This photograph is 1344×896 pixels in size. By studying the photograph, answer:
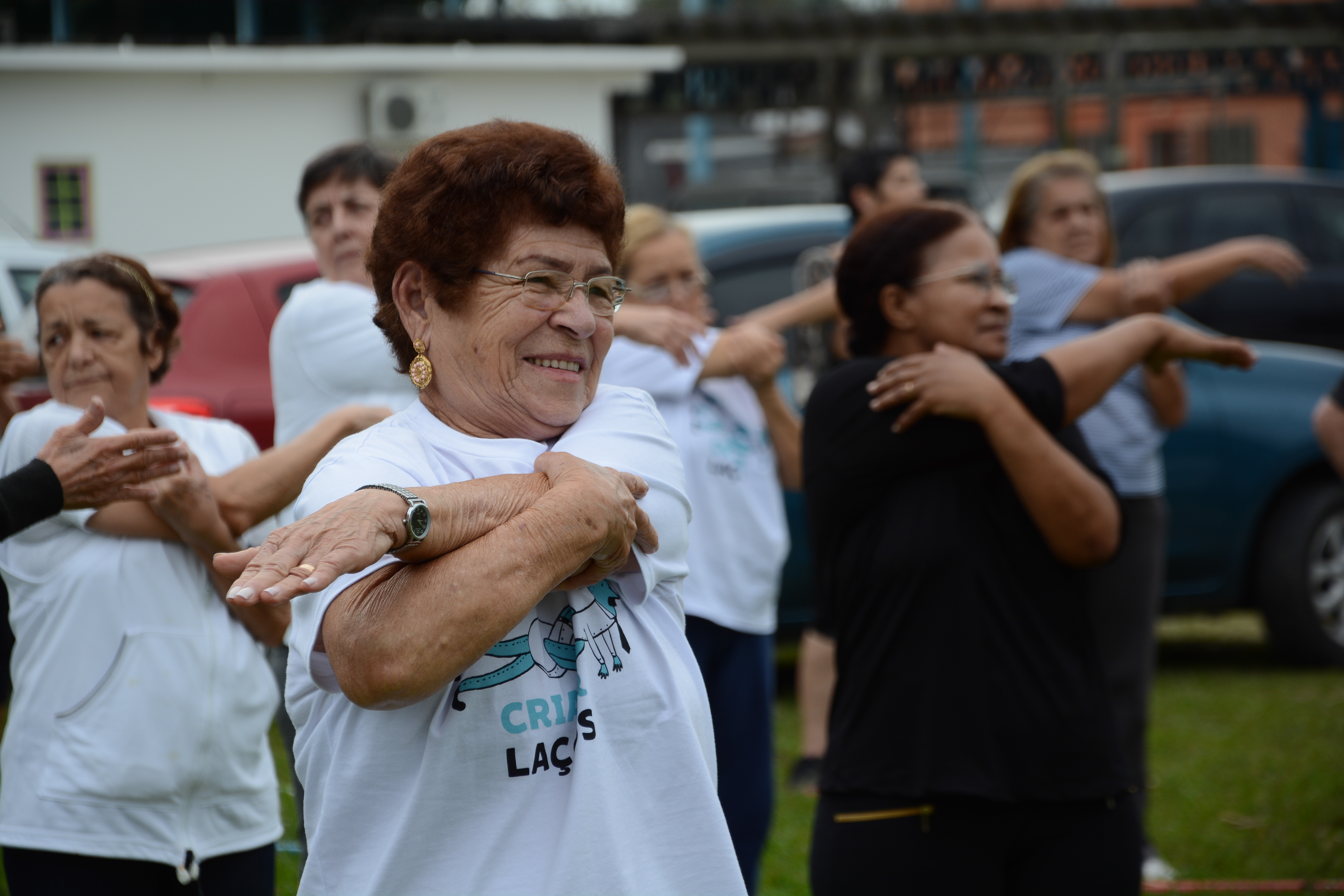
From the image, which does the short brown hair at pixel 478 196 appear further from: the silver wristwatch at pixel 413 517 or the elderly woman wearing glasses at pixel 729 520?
the elderly woman wearing glasses at pixel 729 520

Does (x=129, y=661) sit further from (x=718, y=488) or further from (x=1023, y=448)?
(x=1023, y=448)

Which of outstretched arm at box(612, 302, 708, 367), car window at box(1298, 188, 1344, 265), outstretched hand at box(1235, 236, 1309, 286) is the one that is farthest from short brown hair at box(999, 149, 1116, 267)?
car window at box(1298, 188, 1344, 265)

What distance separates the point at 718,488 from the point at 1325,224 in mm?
6120

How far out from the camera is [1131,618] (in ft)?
13.3

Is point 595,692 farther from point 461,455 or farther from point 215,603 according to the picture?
point 215,603

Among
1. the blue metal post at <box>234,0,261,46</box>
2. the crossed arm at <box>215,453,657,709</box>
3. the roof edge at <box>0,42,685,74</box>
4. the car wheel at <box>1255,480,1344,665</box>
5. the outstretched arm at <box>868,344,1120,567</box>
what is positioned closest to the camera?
the crossed arm at <box>215,453,657,709</box>

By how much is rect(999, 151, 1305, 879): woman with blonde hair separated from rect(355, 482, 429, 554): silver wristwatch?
8.63ft

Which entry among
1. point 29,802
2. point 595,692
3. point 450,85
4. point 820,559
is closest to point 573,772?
point 595,692

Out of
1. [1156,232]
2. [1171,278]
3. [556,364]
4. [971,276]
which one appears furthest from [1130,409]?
[1156,232]

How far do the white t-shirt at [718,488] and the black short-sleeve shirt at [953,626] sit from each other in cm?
94

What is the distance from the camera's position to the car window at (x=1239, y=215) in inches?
316

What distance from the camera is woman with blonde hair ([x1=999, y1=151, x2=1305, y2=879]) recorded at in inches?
158

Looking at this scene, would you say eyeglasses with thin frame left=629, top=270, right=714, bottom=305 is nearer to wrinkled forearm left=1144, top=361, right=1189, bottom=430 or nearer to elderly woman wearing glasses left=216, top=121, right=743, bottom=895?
wrinkled forearm left=1144, top=361, right=1189, bottom=430

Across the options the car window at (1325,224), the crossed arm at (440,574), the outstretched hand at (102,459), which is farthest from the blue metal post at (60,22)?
the crossed arm at (440,574)
